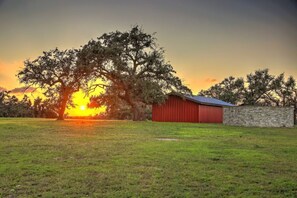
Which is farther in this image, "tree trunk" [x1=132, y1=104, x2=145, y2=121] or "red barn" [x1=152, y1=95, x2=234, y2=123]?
"red barn" [x1=152, y1=95, x2=234, y2=123]

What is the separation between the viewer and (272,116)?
33.2 meters

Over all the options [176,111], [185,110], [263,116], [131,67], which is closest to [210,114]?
[185,110]

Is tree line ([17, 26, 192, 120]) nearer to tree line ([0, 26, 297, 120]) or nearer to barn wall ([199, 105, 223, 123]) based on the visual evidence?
tree line ([0, 26, 297, 120])

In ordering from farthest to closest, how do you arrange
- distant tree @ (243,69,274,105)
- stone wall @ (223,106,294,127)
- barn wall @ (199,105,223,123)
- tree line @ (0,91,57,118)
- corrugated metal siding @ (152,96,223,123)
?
distant tree @ (243,69,274,105) < tree line @ (0,91,57,118) < barn wall @ (199,105,223,123) < corrugated metal siding @ (152,96,223,123) < stone wall @ (223,106,294,127)

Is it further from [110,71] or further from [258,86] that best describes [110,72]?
[258,86]

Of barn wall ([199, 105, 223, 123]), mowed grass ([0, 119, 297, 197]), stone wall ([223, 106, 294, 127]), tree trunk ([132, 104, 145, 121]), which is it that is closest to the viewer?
mowed grass ([0, 119, 297, 197])

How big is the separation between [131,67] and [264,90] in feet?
107

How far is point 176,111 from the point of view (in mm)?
37125

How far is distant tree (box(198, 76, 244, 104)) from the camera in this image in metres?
60.1

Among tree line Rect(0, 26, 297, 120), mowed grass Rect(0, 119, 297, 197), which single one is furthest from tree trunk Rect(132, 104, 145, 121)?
mowed grass Rect(0, 119, 297, 197)

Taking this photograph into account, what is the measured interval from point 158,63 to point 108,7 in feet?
80.7

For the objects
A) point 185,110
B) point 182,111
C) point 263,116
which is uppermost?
point 185,110

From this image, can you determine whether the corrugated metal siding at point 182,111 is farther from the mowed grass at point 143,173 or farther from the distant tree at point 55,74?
the mowed grass at point 143,173

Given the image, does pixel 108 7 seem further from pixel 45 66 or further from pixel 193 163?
pixel 45 66
